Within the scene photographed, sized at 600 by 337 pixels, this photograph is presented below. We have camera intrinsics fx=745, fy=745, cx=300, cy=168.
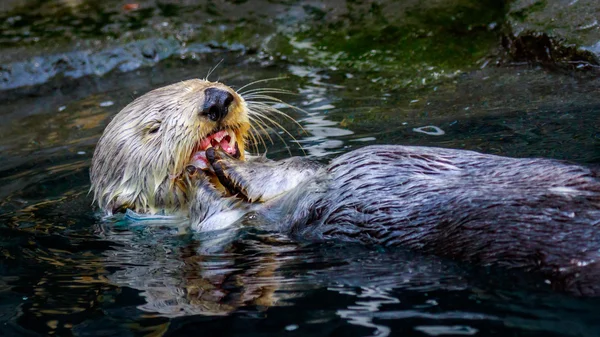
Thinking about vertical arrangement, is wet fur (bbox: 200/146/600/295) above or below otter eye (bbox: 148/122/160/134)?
below

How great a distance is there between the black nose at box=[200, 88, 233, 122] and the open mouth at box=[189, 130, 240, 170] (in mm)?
130

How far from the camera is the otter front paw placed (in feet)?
13.5

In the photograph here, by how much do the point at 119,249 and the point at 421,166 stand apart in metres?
1.78

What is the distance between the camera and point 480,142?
515 cm

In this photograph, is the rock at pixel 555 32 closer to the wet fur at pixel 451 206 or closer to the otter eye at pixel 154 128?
the wet fur at pixel 451 206

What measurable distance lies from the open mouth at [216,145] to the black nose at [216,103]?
0.43 feet

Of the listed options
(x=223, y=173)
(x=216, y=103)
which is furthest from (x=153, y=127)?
(x=223, y=173)

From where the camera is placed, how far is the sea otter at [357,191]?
2.96m

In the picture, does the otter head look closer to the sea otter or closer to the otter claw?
the sea otter

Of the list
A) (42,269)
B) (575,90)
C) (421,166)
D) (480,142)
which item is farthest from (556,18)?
(42,269)

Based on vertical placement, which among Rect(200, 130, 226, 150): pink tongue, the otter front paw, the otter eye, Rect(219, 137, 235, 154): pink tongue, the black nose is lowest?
the otter front paw

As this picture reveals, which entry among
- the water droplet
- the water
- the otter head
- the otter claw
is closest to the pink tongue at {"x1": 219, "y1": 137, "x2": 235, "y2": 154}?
the otter head

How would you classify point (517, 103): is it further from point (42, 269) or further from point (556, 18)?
point (42, 269)

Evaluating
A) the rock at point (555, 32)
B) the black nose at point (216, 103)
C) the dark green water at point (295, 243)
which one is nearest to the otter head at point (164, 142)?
the black nose at point (216, 103)
